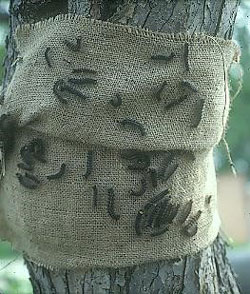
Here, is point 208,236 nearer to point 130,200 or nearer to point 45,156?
point 130,200

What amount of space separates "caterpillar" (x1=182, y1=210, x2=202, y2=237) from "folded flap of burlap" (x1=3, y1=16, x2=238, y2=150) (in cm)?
12

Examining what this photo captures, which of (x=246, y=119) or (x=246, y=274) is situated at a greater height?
(x=246, y=119)

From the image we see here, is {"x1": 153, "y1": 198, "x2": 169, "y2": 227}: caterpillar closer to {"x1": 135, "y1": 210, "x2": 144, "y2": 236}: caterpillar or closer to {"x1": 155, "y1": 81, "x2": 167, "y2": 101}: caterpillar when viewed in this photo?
{"x1": 135, "y1": 210, "x2": 144, "y2": 236}: caterpillar

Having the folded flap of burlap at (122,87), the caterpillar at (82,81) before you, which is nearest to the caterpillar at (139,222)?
the folded flap of burlap at (122,87)

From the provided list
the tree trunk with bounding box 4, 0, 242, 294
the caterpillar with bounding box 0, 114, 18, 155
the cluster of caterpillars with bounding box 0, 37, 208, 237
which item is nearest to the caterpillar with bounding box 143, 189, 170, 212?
the cluster of caterpillars with bounding box 0, 37, 208, 237

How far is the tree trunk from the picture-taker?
1.04m

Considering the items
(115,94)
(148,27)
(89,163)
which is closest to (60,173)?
(89,163)

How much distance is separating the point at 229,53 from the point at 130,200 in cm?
29

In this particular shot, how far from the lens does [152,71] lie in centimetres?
100

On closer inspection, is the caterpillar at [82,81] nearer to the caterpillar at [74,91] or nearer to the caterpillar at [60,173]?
the caterpillar at [74,91]

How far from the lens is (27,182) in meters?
1.06

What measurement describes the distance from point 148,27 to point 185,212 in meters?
0.29

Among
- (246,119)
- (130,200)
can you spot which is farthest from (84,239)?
(246,119)

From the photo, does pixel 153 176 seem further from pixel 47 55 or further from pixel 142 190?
pixel 47 55
